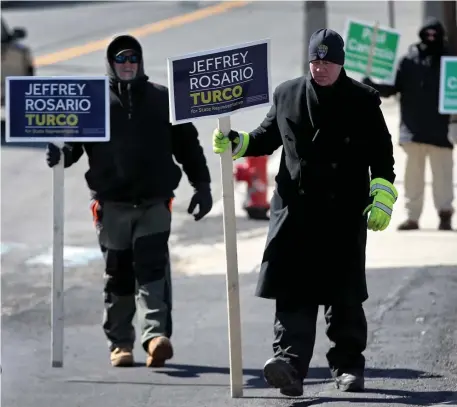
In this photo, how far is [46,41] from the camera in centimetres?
2684

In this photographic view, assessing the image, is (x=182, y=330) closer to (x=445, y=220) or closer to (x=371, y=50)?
(x=445, y=220)

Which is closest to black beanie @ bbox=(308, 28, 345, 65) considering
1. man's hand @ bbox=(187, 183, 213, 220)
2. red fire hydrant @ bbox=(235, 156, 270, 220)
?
man's hand @ bbox=(187, 183, 213, 220)

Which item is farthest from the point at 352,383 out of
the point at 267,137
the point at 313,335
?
the point at 267,137

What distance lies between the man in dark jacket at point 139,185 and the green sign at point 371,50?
4.43 m

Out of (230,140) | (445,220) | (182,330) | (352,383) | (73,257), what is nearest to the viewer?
(352,383)

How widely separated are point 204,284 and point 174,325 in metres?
1.38

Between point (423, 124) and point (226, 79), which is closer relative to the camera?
point (226, 79)

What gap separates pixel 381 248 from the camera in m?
12.1

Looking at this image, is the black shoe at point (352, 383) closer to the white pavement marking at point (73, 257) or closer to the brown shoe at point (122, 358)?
the brown shoe at point (122, 358)

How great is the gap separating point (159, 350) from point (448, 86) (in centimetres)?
469

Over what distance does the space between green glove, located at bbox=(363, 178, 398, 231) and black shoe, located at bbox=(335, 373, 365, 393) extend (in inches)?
34.0

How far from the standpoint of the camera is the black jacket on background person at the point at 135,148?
8.61m

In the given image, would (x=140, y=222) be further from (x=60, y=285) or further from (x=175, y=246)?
(x=175, y=246)

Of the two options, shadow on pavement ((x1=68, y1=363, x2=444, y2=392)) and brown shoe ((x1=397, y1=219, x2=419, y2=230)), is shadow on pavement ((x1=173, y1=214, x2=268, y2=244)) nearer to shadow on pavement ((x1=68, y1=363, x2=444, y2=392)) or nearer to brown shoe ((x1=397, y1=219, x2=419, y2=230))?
brown shoe ((x1=397, y1=219, x2=419, y2=230))
